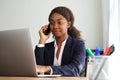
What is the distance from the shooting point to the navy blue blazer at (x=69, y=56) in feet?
4.47

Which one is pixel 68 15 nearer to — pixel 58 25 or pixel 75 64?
pixel 58 25

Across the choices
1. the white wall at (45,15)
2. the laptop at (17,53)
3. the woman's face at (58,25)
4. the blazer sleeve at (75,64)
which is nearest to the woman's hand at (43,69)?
the blazer sleeve at (75,64)

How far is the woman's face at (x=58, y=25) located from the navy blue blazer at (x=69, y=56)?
0.21 ft

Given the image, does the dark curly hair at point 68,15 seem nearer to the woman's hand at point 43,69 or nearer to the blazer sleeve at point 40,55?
the blazer sleeve at point 40,55

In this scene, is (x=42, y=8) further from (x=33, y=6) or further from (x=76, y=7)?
(x=76, y=7)

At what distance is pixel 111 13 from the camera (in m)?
1.72

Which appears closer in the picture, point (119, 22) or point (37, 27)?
point (119, 22)

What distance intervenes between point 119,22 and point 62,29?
0.43m

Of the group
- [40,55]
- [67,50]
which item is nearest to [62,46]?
[67,50]

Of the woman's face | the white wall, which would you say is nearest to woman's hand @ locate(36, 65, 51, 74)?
the woman's face

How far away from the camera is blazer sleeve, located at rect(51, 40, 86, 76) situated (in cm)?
132

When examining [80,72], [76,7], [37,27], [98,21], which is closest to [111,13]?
[98,21]

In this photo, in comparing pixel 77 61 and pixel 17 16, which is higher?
pixel 17 16

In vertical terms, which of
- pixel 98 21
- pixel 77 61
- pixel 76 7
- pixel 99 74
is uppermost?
pixel 76 7
